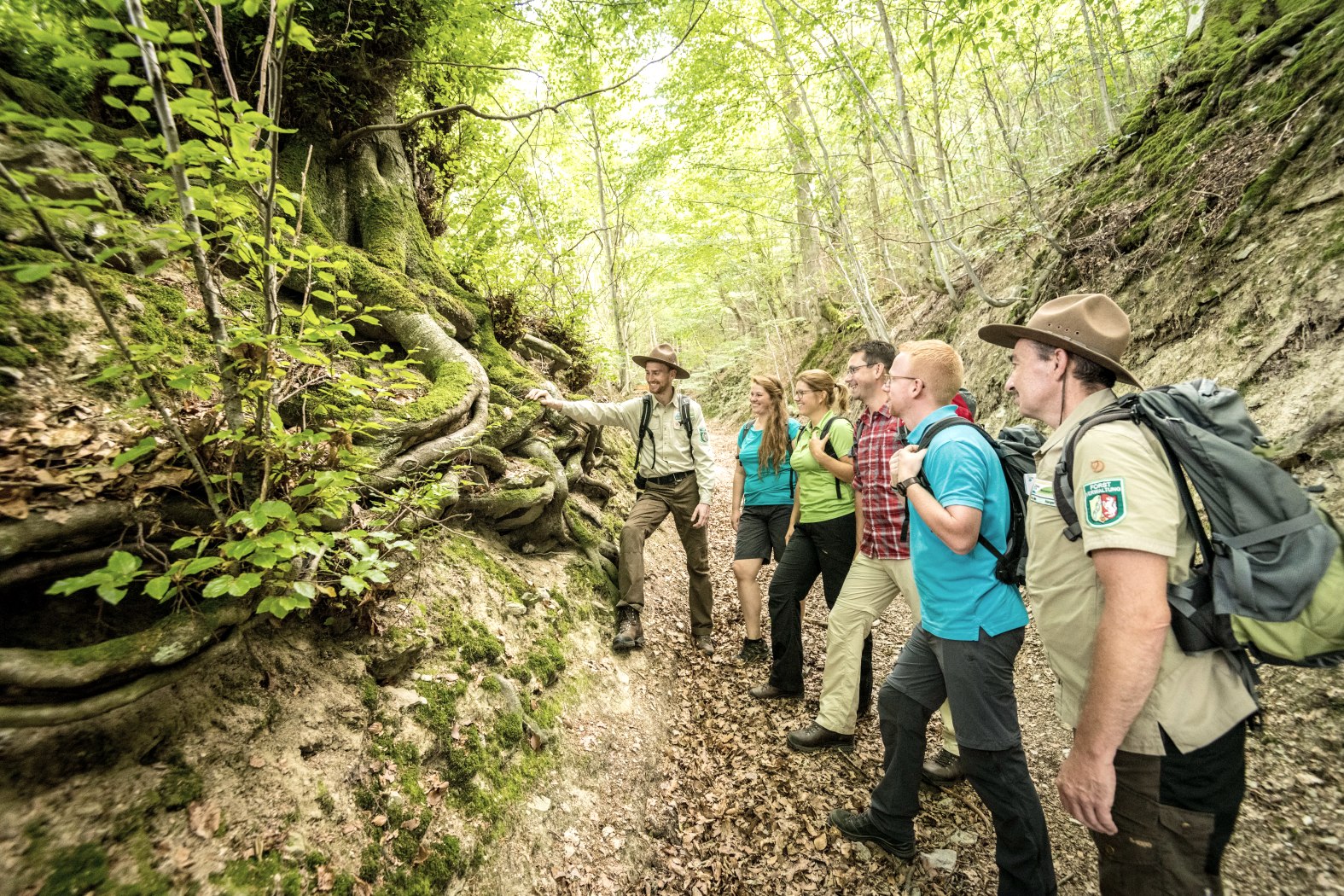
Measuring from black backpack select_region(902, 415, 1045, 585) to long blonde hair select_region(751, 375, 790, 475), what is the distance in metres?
2.24

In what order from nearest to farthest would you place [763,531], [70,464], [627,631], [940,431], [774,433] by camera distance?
1. [70,464]
2. [940,431]
3. [627,631]
4. [774,433]
5. [763,531]

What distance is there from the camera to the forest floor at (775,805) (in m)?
2.66

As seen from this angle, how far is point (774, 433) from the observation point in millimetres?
5164

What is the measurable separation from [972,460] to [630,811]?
3.20m

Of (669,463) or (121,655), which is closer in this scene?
(121,655)

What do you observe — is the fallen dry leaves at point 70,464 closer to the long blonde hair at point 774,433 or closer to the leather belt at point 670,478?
the leather belt at point 670,478

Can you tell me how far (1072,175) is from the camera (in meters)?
7.82

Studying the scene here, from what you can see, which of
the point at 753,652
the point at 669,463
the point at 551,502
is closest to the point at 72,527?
the point at 551,502

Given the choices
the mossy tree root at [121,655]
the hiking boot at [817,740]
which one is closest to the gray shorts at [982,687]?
the hiking boot at [817,740]

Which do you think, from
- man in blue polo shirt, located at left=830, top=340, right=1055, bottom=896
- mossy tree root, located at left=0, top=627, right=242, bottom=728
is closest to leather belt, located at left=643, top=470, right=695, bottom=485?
man in blue polo shirt, located at left=830, top=340, right=1055, bottom=896

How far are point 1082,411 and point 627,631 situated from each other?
13.5 feet

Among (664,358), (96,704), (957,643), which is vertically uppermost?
(664,358)

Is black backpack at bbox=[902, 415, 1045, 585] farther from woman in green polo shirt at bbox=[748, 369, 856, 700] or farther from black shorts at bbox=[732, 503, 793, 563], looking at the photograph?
black shorts at bbox=[732, 503, 793, 563]

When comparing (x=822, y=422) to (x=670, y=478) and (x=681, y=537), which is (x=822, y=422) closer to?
(x=670, y=478)
